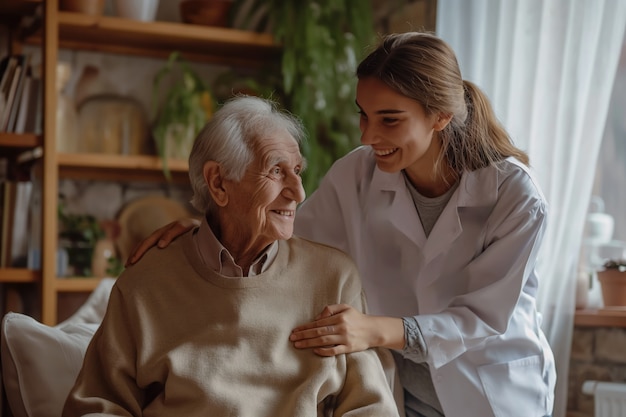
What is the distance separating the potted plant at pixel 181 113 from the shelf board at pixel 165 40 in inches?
4.6

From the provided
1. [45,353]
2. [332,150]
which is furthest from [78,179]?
[45,353]

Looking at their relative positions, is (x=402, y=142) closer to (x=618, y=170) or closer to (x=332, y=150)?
(x=618, y=170)

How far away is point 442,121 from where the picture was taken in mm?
1909

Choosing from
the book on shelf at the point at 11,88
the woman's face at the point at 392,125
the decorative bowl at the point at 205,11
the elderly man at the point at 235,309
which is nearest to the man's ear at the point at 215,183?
the elderly man at the point at 235,309

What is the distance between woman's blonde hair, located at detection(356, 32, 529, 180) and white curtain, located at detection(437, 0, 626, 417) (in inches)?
29.9

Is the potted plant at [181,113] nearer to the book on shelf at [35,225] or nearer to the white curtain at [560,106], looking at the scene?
the book on shelf at [35,225]

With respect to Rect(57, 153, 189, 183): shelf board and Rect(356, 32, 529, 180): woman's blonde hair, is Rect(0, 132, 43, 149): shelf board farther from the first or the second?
Rect(356, 32, 529, 180): woman's blonde hair

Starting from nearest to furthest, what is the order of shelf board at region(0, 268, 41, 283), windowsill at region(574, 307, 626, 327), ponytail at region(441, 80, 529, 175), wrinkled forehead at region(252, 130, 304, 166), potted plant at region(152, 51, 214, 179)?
wrinkled forehead at region(252, 130, 304, 166) → ponytail at region(441, 80, 529, 175) → windowsill at region(574, 307, 626, 327) → shelf board at region(0, 268, 41, 283) → potted plant at region(152, 51, 214, 179)

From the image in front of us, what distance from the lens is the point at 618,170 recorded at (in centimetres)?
281

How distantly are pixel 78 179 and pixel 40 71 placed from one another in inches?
20.7

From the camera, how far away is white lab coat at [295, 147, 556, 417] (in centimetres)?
185

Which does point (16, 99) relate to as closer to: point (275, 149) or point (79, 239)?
point (79, 239)

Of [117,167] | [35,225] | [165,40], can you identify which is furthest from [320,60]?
[35,225]

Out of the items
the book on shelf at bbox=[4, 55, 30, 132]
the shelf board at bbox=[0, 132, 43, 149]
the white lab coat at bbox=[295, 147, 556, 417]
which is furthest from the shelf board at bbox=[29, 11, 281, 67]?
the white lab coat at bbox=[295, 147, 556, 417]
